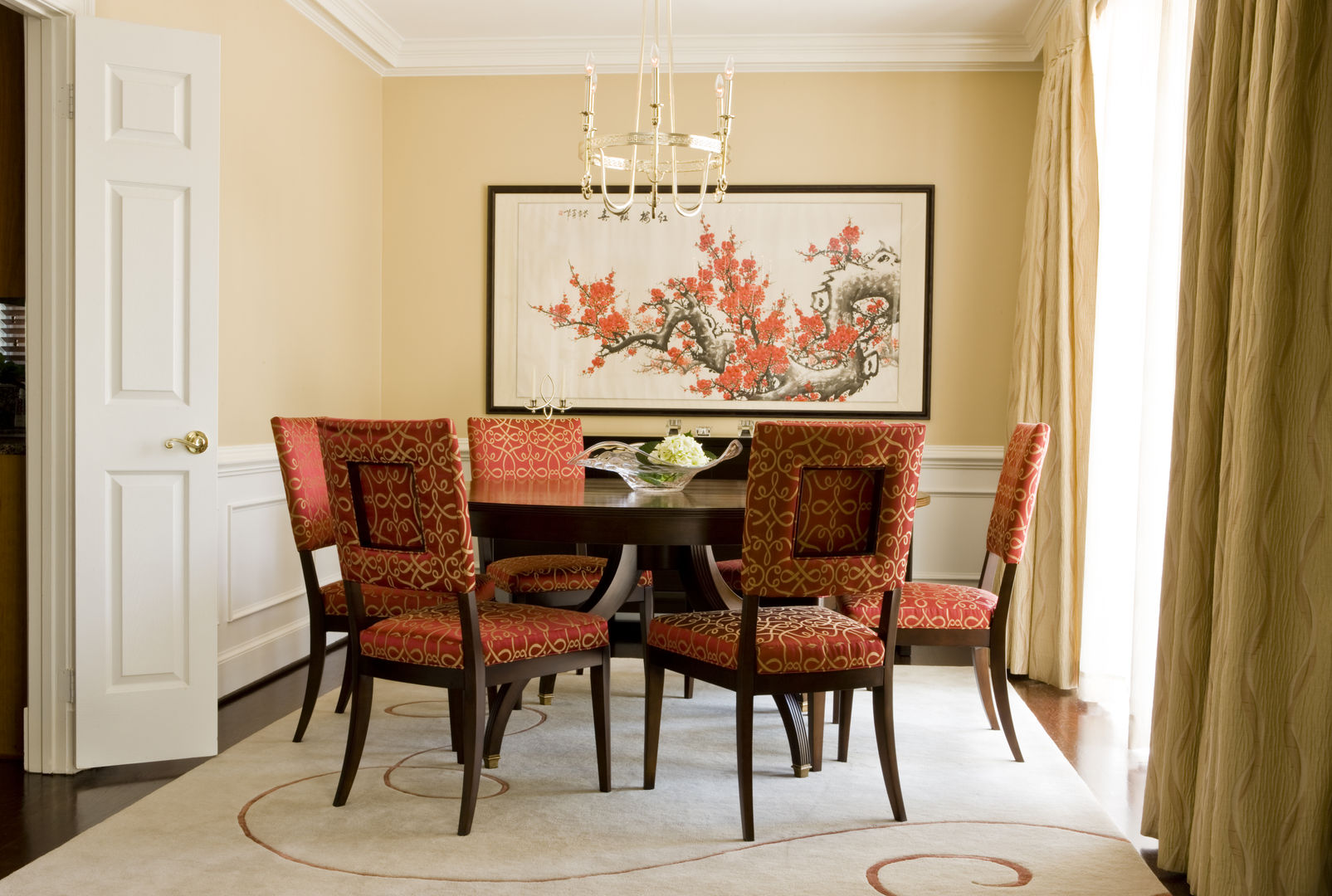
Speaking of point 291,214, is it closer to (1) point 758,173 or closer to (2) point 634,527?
(1) point 758,173

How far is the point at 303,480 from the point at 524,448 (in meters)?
1.17

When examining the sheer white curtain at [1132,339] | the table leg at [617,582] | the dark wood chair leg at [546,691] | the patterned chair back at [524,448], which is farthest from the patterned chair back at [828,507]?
the patterned chair back at [524,448]

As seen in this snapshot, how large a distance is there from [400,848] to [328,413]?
114 inches

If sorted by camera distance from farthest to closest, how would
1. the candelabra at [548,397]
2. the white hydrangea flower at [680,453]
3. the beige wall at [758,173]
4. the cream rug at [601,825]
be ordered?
1. the candelabra at [548,397]
2. the beige wall at [758,173]
3. the white hydrangea flower at [680,453]
4. the cream rug at [601,825]

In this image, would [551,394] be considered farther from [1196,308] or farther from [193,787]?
[1196,308]

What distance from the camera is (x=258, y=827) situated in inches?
103

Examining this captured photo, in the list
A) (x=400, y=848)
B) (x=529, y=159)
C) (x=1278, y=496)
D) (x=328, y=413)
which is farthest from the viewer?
(x=529, y=159)

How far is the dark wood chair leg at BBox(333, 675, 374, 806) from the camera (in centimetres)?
269

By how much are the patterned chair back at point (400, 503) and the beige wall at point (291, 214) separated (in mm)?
1435

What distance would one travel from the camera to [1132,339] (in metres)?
3.91

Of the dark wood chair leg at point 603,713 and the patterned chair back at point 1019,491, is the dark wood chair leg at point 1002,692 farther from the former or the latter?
the dark wood chair leg at point 603,713

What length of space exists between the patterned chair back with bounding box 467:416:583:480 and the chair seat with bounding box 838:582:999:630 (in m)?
1.36

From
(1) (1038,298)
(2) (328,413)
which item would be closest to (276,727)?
(2) (328,413)

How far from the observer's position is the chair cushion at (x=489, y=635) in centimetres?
259
